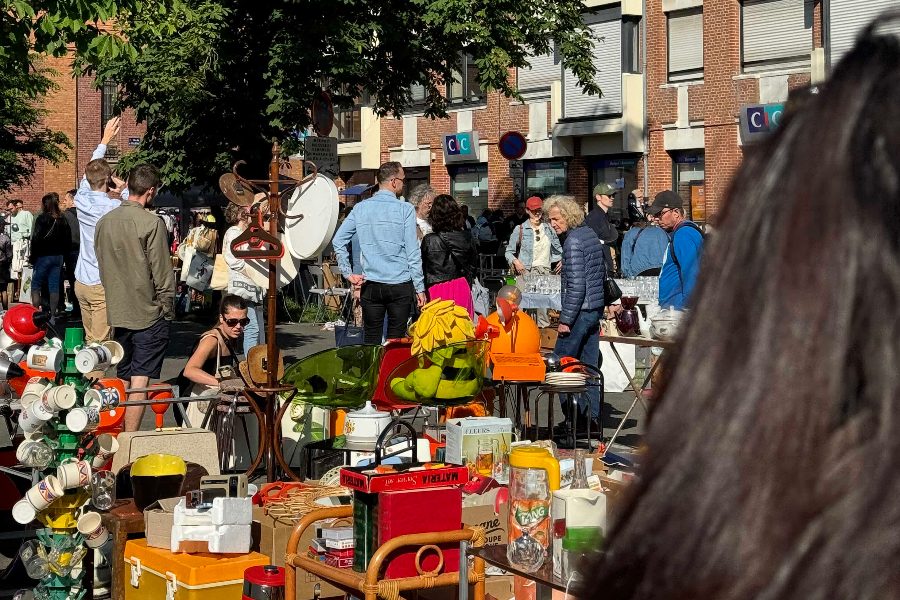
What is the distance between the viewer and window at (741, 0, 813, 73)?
86.3 feet

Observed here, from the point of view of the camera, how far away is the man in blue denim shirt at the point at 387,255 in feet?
31.8

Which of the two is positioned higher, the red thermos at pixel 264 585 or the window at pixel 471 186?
the window at pixel 471 186

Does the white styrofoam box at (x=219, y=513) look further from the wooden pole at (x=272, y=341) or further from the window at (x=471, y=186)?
the window at (x=471, y=186)

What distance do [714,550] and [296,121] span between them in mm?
18131

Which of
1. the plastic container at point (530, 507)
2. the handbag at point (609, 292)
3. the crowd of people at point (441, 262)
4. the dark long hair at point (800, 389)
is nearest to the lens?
the dark long hair at point (800, 389)

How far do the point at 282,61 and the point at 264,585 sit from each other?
14.2 metres

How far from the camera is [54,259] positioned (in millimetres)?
18250

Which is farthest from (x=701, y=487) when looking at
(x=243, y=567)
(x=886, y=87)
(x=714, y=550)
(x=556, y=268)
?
(x=556, y=268)

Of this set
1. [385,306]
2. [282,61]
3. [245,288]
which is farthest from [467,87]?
[385,306]

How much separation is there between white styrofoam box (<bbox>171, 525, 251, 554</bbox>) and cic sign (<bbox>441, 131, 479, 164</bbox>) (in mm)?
29698

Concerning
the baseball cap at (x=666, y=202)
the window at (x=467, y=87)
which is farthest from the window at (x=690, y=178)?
the baseball cap at (x=666, y=202)

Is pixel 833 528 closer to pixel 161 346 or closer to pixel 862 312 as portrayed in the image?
pixel 862 312

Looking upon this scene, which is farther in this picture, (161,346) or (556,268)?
(556,268)

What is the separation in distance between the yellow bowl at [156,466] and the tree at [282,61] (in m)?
12.4
